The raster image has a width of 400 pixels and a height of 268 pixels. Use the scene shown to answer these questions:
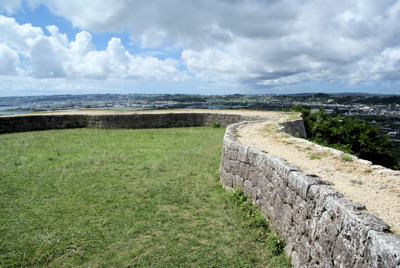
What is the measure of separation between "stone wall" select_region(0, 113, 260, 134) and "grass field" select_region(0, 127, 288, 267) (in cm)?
641

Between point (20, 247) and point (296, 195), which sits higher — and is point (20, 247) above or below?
below

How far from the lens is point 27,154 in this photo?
8609 millimetres

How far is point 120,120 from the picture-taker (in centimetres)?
1495

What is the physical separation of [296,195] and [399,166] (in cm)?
1204

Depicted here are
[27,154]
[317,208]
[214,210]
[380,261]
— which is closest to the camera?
[380,261]

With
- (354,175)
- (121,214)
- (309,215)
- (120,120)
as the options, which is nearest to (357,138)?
(354,175)

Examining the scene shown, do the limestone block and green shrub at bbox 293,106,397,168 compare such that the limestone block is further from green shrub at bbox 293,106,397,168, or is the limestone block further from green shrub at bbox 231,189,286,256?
green shrub at bbox 293,106,397,168

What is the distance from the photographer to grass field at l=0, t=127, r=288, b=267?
3.57 metres

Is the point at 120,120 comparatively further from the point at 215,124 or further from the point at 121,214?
the point at 121,214

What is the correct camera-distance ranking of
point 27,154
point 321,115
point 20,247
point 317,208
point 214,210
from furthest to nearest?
point 321,115, point 27,154, point 214,210, point 20,247, point 317,208

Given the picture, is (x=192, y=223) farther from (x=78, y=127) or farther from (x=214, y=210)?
(x=78, y=127)

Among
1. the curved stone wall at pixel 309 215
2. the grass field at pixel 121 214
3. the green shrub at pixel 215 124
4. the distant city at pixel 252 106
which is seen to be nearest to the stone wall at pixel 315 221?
the curved stone wall at pixel 309 215

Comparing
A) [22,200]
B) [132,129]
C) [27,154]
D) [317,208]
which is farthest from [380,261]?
[132,129]

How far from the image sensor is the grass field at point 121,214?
357cm
